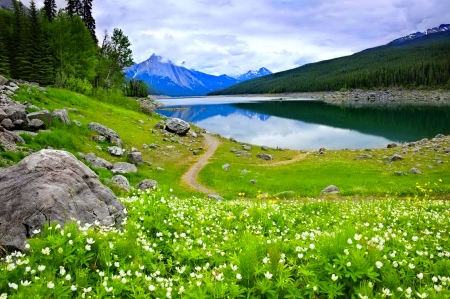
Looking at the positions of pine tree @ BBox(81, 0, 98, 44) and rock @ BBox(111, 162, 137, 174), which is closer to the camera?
rock @ BBox(111, 162, 137, 174)

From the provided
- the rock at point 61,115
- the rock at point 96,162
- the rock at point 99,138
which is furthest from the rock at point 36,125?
the rock at point 99,138

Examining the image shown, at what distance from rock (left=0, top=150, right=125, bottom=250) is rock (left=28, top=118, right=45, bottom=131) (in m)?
23.4

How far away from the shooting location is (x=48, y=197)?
25.5 ft

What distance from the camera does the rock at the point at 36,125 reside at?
96.9 ft

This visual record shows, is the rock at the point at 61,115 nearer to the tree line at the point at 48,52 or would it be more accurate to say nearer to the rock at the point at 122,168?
the rock at the point at 122,168

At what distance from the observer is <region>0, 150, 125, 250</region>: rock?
734 cm

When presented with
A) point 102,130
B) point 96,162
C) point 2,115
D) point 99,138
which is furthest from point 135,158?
point 2,115

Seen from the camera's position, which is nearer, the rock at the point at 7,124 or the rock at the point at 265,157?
the rock at the point at 7,124

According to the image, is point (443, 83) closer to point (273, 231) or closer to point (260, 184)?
point (260, 184)

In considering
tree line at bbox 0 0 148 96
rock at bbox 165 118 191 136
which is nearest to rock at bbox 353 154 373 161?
rock at bbox 165 118 191 136

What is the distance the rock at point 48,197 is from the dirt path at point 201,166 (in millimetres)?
19310

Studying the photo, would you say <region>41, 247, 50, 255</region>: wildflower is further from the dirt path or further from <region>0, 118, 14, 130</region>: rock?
<region>0, 118, 14, 130</region>: rock

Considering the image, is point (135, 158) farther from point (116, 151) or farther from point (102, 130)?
point (102, 130)

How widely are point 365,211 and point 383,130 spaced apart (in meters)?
76.8
